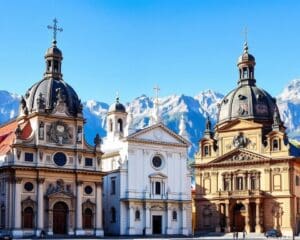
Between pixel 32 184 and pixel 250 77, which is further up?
pixel 250 77

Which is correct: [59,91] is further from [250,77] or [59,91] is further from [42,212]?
[250,77]

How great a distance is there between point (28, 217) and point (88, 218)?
7461mm

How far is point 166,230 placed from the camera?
79125mm

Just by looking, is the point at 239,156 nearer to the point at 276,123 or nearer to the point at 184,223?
→ the point at 276,123

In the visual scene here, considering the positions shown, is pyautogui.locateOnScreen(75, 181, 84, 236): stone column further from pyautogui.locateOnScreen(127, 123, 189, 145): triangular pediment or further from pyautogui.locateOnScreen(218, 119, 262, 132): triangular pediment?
pyautogui.locateOnScreen(218, 119, 262, 132): triangular pediment

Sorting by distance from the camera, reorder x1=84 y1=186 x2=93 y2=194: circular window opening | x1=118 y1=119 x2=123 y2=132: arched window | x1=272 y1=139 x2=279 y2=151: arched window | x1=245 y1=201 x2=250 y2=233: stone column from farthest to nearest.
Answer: x1=272 y1=139 x2=279 y2=151: arched window < x1=118 y1=119 x2=123 y2=132: arched window < x1=245 y1=201 x2=250 y2=233: stone column < x1=84 y1=186 x2=93 y2=194: circular window opening

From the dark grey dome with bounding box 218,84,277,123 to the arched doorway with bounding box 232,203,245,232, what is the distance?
42.5 feet

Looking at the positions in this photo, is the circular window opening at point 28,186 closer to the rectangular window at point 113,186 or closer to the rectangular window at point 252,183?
the rectangular window at point 113,186

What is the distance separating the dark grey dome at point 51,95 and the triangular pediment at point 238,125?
25763 millimetres

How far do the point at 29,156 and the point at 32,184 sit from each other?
9.84ft

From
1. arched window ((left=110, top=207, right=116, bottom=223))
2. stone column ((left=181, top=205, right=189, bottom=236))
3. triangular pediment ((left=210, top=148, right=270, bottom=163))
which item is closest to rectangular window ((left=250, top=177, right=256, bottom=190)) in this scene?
triangular pediment ((left=210, top=148, right=270, bottom=163))

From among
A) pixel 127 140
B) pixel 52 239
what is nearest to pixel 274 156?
pixel 127 140

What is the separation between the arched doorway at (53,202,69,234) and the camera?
231ft

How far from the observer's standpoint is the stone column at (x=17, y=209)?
218 feet
